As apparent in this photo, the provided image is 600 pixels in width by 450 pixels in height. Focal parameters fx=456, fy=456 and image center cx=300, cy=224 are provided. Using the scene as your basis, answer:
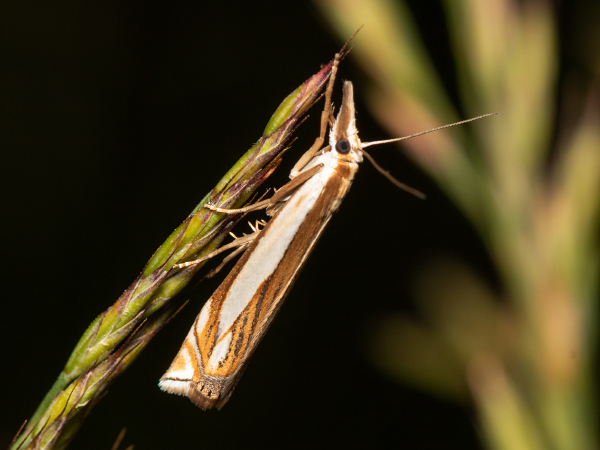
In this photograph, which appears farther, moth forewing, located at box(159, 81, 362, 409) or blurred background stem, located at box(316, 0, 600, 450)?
moth forewing, located at box(159, 81, 362, 409)

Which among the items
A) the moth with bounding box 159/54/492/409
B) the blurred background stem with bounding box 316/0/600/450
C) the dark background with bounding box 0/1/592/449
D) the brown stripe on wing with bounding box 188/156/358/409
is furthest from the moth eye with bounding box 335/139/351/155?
the dark background with bounding box 0/1/592/449

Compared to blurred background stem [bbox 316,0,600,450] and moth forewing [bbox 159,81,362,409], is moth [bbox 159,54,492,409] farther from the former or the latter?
blurred background stem [bbox 316,0,600,450]

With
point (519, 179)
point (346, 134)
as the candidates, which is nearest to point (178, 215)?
point (346, 134)

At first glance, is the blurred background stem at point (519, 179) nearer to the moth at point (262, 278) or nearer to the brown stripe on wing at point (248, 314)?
the moth at point (262, 278)

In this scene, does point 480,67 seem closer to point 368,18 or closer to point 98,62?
point 368,18

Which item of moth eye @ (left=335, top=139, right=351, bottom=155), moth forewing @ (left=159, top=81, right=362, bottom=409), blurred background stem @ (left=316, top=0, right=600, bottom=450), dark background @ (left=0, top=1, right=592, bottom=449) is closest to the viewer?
blurred background stem @ (left=316, top=0, right=600, bottom=450)

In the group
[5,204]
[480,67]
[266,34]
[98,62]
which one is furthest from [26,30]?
[480,67]

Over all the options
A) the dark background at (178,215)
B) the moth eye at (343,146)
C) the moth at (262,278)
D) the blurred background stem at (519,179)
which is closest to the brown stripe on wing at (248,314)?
the moth at (262,278)

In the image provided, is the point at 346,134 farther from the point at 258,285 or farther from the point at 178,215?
the point at 178,215
